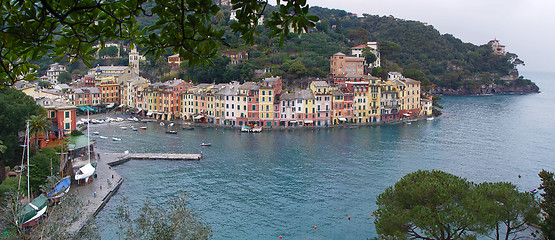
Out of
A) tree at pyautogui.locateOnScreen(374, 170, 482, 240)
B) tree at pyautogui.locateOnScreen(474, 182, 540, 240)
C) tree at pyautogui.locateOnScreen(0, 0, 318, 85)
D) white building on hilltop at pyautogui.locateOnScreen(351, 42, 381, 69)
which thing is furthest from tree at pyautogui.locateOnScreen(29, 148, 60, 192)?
white building on hilltop at pyautogui.locateOnScreen(351, 42, 381, 69)

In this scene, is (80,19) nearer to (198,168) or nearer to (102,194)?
(102,194)

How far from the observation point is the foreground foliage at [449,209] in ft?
44.1

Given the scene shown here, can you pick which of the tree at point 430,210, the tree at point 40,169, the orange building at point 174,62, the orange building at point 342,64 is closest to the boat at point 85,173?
the tree at point 40,169

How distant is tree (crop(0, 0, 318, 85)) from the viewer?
2.99m

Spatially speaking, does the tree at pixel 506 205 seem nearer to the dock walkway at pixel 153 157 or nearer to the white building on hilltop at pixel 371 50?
the dock walkway at pixel 153 157

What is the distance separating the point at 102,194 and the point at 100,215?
280 centimetres

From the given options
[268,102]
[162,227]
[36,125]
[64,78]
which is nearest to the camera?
[162,227]

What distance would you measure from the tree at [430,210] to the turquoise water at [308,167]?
399 centimetres

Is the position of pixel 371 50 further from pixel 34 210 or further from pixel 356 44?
pixel 34 210

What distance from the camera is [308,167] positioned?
94.2ft

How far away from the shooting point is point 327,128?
45750 mm

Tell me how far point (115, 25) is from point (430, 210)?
12572 mm

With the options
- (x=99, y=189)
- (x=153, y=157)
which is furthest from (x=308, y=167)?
(x=99, y=189)

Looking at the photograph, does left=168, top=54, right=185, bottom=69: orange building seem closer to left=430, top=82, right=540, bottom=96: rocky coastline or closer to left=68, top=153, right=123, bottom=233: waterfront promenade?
left=68, top=153, right=123, bottom=233: waterfront promenade
